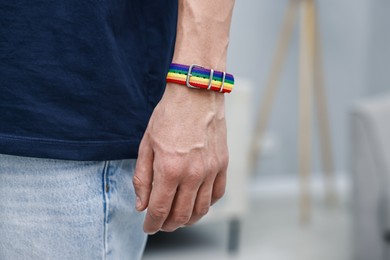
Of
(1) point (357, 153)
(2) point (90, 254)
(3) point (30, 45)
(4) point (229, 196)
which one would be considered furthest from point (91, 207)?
(4) point (229, 196)

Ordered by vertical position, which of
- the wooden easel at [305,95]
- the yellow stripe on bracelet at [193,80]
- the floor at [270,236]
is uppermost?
the yellow stripe on bracelet at [193,80]

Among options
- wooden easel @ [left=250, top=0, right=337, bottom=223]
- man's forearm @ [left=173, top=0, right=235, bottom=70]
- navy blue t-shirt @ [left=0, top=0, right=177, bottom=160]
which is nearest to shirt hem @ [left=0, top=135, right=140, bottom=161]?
navy blue t-shirt @ [left=0, top=0, right=177, bottom=160]

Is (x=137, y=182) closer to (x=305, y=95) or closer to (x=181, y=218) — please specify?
(x=181, y=218)

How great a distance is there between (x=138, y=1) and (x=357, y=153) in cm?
176

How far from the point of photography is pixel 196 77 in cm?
54

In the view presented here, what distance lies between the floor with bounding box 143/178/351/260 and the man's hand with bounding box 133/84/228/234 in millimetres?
1914

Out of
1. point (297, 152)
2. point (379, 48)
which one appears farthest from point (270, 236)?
point (379, 48)

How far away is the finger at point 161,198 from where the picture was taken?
526 millimetres

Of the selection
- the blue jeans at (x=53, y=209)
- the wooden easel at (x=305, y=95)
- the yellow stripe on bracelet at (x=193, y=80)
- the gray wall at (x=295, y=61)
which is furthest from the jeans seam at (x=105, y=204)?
the gray wall at (x=295, y=61)

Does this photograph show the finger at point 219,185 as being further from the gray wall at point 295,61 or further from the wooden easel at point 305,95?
the gray wall at point 295,61

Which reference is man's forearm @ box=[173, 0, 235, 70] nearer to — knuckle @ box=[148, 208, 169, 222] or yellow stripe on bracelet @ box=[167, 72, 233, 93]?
yellow stripe on bracelet @ box=[167, 72, 233, 93]

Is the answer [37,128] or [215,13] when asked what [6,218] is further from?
[215,13]

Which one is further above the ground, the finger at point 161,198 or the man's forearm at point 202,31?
the man's forearm at point 202,31

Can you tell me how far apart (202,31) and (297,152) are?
315 cm
